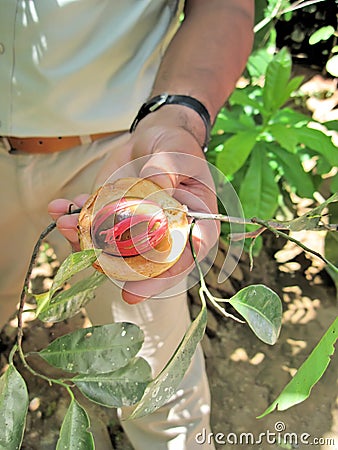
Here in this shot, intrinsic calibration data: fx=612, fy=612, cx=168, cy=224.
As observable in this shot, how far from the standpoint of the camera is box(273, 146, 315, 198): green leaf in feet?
5.31

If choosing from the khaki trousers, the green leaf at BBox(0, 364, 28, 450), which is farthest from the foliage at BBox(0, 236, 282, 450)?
the khaki trousers

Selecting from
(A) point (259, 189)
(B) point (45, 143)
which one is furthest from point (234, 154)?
(B) point (45, 143)

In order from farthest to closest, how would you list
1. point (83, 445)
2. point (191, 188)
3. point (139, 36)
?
point (139, 36) < point (191, 188) < point (83, 445)

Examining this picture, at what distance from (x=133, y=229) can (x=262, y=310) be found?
6.2 inches

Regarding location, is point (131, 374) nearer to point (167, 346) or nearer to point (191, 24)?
point (167, 346)

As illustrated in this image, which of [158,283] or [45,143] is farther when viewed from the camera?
[45,143]

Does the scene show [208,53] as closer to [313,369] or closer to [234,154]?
[234,154]

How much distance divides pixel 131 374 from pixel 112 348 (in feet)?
0.13

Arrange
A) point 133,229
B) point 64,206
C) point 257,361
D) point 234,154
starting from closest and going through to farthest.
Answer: point 133,229, point 64,206, point 234,154, point 257,361

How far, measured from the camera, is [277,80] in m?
1.60

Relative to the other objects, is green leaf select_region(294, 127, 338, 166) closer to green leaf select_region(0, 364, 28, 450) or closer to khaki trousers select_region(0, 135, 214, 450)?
khaki trousers select_region(0, 135, 214, 450)

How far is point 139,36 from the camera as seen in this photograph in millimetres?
1100

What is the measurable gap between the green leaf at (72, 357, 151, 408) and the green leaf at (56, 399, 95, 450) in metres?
0.02

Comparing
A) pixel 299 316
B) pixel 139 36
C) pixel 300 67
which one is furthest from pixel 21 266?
pixel 300 67
